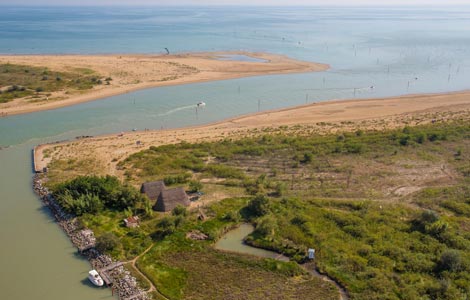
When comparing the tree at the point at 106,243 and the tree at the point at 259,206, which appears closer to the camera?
the tree at the point at 106,243

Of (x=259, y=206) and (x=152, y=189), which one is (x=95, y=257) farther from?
(x=259, y=206)

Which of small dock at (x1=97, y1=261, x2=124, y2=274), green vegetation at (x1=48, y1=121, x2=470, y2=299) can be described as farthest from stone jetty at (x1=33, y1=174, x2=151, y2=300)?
green vegetation at (x1=48, y1=121, x2=470, y2=299)

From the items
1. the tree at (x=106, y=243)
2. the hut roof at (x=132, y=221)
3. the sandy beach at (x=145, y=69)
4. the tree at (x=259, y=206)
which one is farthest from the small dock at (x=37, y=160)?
the tree at (x=259, y=206)

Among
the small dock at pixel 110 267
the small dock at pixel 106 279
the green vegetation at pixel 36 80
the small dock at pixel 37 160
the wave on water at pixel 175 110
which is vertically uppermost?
the green vegetation at pixel 36 80

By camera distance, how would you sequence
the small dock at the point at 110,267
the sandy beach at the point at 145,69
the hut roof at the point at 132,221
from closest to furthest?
1. the small dock at the point at 110,267
2. the hut roof at the point at 132,221
3. the sandy beach at the point at 145,69

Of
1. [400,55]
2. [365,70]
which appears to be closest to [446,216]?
[365,70]

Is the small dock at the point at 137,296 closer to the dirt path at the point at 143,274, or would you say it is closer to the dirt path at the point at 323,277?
the dirt path at the point at 143,274

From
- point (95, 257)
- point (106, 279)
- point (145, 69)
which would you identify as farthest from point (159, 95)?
point (106, 279)
